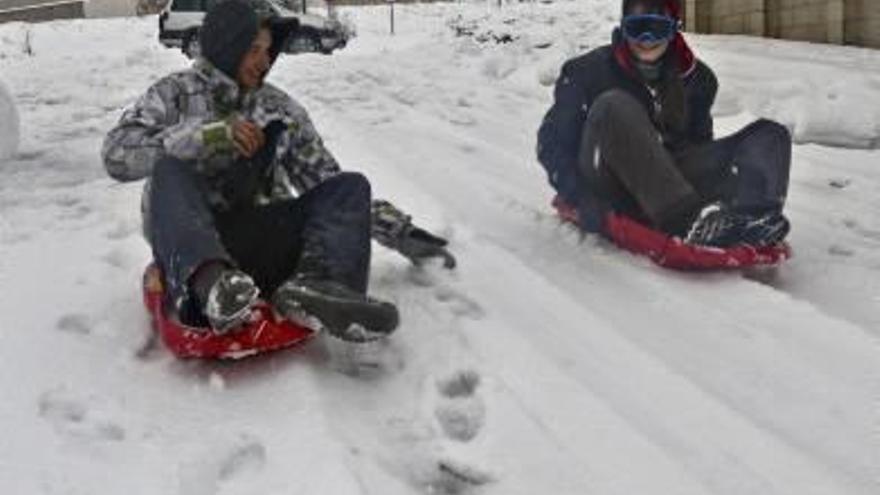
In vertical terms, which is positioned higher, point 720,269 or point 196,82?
point 196,82

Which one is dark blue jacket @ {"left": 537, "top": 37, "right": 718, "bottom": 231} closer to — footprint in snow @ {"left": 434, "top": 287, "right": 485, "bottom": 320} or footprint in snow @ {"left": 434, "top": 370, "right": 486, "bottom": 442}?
footprint in snow @ {"left": 434, "top": 287, "right": 485, "bottom": 320}

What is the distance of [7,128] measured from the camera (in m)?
6.43

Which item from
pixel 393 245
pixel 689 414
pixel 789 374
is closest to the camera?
pixel 689 414

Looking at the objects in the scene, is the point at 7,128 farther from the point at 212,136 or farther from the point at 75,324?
the point at 212,136

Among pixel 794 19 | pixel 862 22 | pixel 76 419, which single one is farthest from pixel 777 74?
pixel 76 419

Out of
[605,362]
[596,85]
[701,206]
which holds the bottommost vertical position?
[605,362]

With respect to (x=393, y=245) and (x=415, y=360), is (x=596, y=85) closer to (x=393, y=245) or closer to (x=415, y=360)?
(x=393, y=245)

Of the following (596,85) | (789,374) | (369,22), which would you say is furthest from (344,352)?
(369,22)

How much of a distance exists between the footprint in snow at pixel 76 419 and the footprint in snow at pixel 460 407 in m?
0.77

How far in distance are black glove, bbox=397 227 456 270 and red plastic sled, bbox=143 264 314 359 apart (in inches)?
28.7

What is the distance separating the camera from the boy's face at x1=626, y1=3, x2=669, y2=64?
4176 mm

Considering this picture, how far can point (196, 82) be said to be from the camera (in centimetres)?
348

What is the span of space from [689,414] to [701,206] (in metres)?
1.27

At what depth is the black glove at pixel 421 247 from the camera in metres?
3.82
